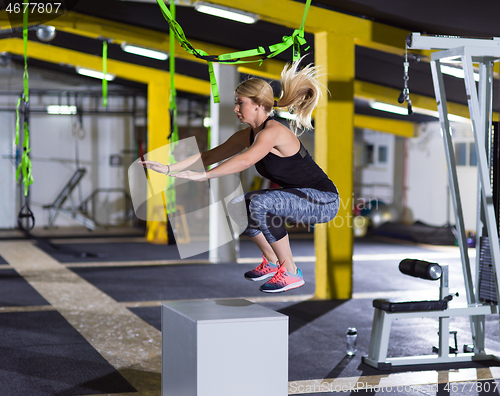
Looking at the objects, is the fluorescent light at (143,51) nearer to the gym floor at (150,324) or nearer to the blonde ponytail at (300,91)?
the gym floor at (150,324)

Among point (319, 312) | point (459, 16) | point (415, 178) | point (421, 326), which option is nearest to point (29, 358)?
point (319, 312)

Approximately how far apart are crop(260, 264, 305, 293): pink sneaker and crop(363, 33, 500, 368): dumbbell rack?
224 cm

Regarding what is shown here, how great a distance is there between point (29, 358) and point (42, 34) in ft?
16.4

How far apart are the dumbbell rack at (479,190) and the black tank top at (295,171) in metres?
2.00

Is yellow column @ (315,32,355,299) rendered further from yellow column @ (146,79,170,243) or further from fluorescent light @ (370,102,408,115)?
yellow column @ (146,79,170,243)

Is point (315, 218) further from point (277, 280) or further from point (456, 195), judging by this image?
point (456, 195)

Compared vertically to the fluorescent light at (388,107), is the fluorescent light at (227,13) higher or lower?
higher

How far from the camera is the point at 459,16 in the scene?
5605 millimetres

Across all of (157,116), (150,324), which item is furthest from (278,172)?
(157,116)

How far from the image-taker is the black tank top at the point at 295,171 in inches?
83.7

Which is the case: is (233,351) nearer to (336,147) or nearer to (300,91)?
(300,91)

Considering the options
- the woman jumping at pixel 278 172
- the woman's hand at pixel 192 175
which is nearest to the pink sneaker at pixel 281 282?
the woman jumping at pixel 278 172

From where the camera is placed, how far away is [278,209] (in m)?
2.03

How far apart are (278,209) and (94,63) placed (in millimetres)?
9970
